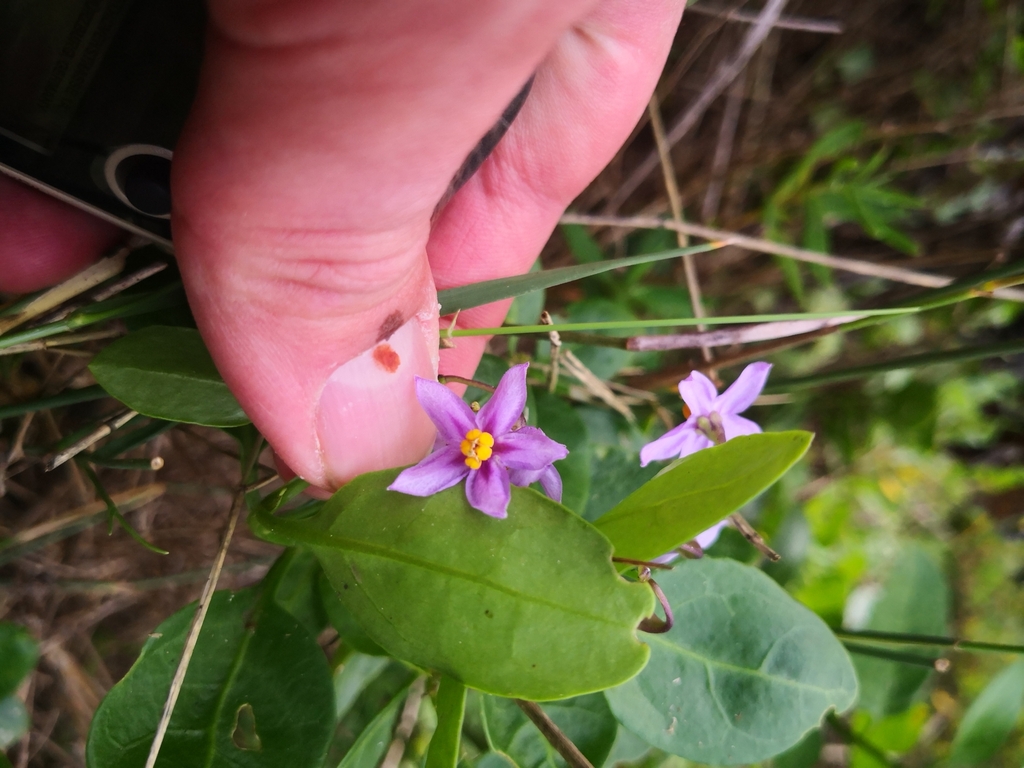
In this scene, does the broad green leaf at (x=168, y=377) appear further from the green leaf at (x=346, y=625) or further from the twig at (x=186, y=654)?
the green leaf at (x=346, y=625)

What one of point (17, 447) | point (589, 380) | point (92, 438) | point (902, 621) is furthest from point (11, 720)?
point (902, 621)

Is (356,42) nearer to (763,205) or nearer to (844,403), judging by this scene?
(763,205)

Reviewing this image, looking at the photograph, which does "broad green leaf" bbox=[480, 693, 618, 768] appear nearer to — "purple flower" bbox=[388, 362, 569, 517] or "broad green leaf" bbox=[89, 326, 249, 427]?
"purple flower" bbox=[388, 362, 569, 517]

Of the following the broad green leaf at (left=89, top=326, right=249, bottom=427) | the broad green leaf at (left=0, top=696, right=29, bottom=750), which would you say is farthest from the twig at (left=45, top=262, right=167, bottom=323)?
the broad green leaf at (left=0, top=696, right=29, bottom=750)

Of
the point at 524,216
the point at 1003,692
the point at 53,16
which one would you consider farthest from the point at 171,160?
the point at 1003,692

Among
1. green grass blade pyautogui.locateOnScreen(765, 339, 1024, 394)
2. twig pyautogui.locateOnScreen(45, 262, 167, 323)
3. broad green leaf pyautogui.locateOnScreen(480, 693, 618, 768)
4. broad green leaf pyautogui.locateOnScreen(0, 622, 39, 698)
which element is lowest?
broad green leaf pyautogui.locateOnScreen(480, 693, 618, 768)

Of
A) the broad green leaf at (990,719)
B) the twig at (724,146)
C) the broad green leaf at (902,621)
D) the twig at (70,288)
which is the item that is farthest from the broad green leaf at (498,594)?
the twig at (724,146)
